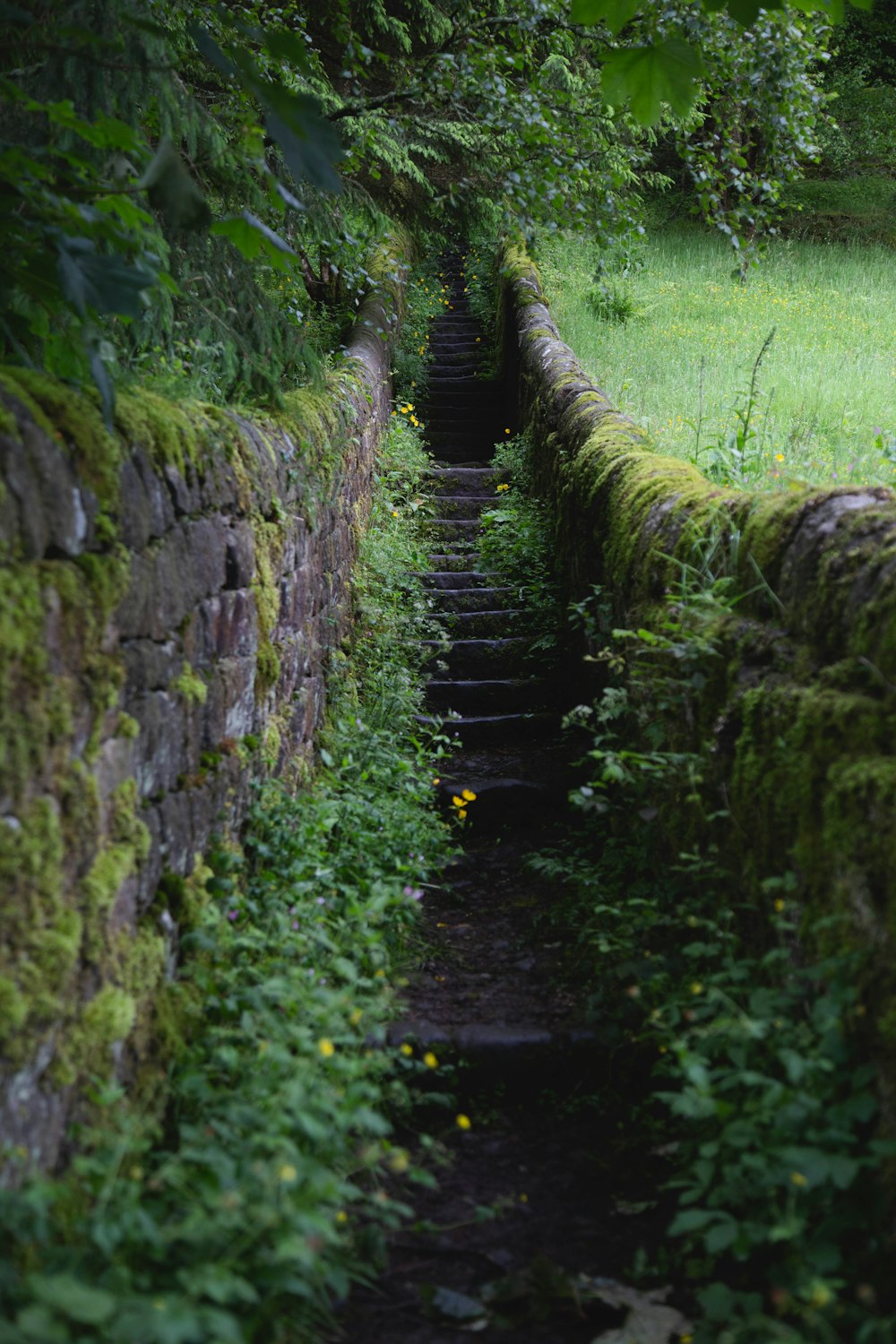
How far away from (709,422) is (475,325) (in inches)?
359

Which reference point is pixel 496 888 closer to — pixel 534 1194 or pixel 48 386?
pixel 534 1194

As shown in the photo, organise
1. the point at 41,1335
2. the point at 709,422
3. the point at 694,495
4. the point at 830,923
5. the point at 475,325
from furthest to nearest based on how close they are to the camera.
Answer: the point at 475,325, the point at 709,422, the point at 694,495, the point at 830,923, the point at 41,1335

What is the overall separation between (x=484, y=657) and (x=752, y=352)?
4.67 meters

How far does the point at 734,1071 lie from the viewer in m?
2.40

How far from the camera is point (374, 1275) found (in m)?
2.48

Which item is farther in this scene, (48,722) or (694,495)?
(694,495)

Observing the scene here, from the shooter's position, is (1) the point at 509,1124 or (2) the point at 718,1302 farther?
(1) the point at 509,1124

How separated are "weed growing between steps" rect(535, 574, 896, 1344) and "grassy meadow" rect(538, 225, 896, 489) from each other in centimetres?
148

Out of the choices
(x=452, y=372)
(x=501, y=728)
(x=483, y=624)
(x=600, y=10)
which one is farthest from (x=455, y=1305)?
(x=452, y=372)

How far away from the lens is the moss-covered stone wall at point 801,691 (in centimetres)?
229

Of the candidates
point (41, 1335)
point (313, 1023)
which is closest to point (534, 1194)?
point (313, 1023)

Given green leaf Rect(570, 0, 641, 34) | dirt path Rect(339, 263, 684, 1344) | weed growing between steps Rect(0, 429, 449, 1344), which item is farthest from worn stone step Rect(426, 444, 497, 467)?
green leaf Rect(570, 0, 641, 34)

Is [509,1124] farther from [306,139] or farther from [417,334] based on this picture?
[417,334]

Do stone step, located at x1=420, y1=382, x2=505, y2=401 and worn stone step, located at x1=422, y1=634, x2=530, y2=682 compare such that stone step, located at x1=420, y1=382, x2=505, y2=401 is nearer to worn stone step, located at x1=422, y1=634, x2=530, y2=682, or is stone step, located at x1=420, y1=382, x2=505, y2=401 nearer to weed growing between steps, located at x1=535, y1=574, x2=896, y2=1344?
worn stone step, located at x1=422, y1=634, x2=530, y2=682
